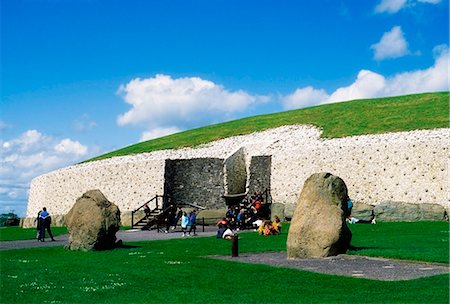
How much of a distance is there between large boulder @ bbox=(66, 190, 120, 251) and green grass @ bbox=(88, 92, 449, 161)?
903 inches

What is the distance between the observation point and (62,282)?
542 inches

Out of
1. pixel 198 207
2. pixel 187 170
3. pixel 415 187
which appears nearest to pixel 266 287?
pixel 415 187

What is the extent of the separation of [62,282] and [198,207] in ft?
80.5

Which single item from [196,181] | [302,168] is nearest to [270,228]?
[302,168]

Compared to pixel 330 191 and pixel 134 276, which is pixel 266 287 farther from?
pixel 330 191

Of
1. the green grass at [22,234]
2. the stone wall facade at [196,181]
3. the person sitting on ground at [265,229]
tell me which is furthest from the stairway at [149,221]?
the person sitting on ground at [265,229]

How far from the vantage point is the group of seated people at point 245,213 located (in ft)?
107

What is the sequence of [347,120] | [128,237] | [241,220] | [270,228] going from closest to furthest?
1. [270,228]
2. [128,237]
3. [241,220]
4. [347,120]

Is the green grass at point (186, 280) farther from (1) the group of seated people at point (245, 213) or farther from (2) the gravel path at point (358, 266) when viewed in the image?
(1) the group of seated people at point (245, 213)

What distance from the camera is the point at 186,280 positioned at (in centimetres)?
1373

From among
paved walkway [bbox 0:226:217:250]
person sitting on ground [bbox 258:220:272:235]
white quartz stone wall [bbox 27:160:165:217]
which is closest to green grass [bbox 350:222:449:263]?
person sitting on ground [bbox 258:220:272:235]

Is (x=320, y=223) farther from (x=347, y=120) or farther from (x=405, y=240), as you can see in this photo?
(x=347, y=120)

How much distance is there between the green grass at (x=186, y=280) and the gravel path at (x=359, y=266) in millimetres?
662

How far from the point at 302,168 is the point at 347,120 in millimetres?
8771
